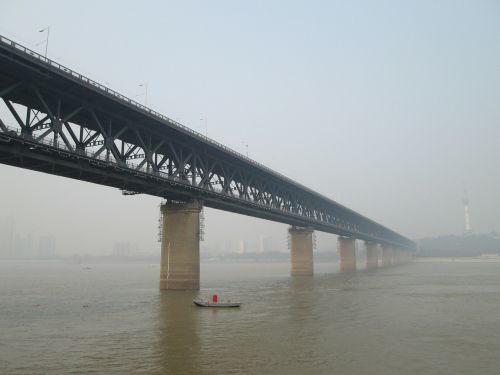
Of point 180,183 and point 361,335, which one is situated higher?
point 180,183

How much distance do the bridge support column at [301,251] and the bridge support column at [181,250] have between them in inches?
1913

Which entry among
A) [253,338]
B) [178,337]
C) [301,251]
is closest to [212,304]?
[178,337]

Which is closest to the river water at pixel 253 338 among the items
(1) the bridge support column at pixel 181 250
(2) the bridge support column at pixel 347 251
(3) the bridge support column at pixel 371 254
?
(1) the bridge support column at pixel 181 250

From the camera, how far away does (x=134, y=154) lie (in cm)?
5372

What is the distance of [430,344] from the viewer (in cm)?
2670

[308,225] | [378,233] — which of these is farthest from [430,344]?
[378,233]

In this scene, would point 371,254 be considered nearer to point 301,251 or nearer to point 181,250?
point 301,251

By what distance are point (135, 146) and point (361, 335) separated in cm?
3445

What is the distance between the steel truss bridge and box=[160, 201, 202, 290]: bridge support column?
115 inches

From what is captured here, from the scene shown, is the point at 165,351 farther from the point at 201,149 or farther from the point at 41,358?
the point at 201,149

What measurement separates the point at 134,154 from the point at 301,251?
2401 inches

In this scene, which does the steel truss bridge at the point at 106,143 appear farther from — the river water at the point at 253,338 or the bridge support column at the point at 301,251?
the bridge support column at the point at 301,251

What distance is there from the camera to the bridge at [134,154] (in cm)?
3816

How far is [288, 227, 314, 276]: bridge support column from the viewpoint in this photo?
338 feet
